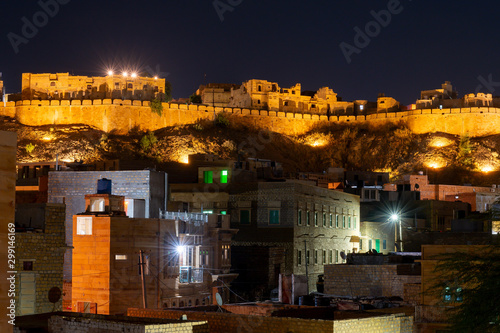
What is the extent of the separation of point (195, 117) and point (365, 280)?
6878 centimetres

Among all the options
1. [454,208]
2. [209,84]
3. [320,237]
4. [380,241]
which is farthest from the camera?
[209,84]

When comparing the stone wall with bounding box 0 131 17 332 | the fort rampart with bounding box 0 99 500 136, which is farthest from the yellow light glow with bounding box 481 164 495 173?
the stone wall with bounding box 0 131 17 332

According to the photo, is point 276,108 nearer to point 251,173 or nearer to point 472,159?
point 472,159

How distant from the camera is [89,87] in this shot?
3839 inches

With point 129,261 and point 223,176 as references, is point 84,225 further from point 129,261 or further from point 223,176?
point 223,176

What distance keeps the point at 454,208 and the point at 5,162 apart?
4811 cm

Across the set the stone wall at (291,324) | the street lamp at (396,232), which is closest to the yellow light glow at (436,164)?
the street lamp at (396,232)

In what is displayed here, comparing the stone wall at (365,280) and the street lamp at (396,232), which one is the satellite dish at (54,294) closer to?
the stone wall at (365,280)

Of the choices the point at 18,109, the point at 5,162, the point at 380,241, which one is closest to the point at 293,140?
the point at 18,109

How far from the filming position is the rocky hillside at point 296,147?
88.9 m

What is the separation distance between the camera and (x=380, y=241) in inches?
1879

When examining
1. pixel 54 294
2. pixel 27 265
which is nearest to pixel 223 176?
pixel 54 294

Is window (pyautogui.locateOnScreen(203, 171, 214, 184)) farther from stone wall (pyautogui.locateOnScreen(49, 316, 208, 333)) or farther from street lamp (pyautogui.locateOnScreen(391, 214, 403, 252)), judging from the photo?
stone wall (pyautogui.locateOnScreen(49, 316, 208, 333))

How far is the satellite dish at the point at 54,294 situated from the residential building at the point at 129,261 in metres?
2.06
